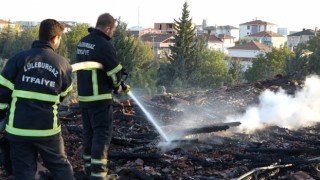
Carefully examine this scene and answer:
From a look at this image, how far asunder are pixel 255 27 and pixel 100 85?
132m

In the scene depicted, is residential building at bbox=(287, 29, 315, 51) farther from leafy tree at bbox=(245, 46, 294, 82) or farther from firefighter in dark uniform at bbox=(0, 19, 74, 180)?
firefighter in dark uniform at bbox=(0, 19, 74, 180)

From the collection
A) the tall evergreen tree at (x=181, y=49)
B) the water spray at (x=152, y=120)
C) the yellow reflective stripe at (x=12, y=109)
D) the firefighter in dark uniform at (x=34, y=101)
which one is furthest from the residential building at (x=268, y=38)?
the yellow reflective stripe at (x=12, y=109)

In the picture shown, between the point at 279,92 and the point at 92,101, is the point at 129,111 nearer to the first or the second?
the point at 92,101

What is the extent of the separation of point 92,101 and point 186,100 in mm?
6920

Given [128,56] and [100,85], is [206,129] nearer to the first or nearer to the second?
[100,85]

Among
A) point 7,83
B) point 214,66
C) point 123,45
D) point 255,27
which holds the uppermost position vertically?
point 255,27

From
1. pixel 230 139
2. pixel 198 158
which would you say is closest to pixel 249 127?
pixel 230 139

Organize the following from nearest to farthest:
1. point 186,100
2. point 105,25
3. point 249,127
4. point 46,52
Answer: point 46,52 < point 105,25 < point 249,127 < point 186,100

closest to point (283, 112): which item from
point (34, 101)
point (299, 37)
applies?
point (34, 101)

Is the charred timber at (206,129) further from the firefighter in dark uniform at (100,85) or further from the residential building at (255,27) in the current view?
the residential building at (255,27)

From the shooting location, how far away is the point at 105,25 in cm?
519

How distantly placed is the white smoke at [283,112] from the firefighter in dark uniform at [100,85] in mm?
4199

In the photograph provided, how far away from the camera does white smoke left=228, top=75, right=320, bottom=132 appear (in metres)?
9.17

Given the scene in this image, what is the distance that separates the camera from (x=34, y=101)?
394cm
